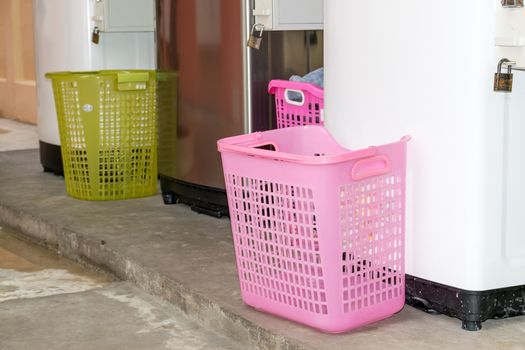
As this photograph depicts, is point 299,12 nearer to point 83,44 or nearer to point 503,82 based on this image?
point 503,82

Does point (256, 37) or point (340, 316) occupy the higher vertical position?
point (256, 37)

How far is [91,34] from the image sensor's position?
5.28 metres

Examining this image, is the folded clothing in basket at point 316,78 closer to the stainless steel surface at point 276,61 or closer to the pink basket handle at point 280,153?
the stainless steel surface at point 276,61

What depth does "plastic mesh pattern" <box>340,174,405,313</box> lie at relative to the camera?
9.02 feet

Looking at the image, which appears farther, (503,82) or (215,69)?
(215,69)

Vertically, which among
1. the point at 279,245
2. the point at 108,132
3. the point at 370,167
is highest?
the point at 370,167

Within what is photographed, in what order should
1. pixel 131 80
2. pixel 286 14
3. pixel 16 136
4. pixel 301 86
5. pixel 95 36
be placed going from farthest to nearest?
pixel 16 136
pixel 95 36
pixel 131 80
pixel 286 14
pixel 301 86

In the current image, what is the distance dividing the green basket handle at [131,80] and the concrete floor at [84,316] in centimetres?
98

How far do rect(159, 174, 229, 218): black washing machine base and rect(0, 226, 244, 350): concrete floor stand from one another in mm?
624

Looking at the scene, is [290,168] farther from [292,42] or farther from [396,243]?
[292,42]

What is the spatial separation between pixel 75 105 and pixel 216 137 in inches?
32.3

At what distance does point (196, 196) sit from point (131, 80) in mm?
664

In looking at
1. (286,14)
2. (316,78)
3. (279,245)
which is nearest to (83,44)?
(286,14)

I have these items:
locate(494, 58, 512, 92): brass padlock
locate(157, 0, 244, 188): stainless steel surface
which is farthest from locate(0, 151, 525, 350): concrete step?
locate(494, 58, 512, 92): brass padlock
